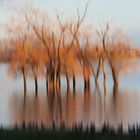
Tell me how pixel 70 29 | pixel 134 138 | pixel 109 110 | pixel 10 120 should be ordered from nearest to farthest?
1. pixel 134 138
2. pixel 10 120
3. pixel 109 110
4. pixel 70 29

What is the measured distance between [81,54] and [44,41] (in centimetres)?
331

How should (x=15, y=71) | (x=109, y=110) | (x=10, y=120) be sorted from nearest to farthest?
(x=10, y=120) < (x=109, y=110) < (x=15, y=71)

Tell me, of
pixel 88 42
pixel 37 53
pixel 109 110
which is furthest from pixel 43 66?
pixel 109 110

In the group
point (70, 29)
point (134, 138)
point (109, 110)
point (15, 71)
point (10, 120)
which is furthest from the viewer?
point (15, 71)

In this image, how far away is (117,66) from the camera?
4128cm

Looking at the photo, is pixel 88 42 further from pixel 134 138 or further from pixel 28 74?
pixel 134 138

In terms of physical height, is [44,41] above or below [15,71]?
above

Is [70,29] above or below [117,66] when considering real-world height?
above

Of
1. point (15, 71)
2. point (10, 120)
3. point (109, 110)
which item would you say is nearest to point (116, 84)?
point (15, 71)

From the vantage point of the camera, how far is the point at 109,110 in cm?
2247

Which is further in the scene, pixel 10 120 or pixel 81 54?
pixel 81 54

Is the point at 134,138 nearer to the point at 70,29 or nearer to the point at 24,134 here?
the point at 24,134

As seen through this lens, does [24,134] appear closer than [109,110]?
Yes

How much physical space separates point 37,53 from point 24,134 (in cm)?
3380
